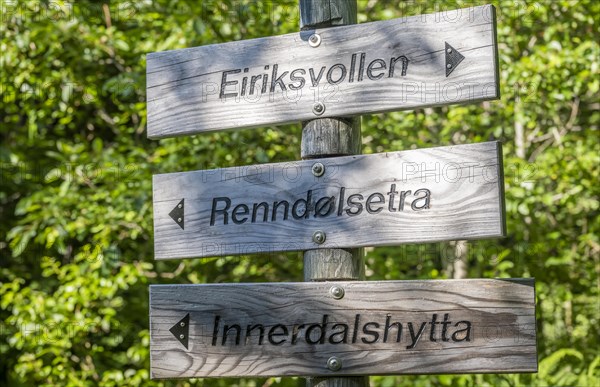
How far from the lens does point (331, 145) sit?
82.8 inches

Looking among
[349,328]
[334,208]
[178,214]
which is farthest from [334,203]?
[178,214]

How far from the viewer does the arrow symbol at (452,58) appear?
194cm

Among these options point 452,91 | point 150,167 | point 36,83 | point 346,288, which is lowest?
point 346,288

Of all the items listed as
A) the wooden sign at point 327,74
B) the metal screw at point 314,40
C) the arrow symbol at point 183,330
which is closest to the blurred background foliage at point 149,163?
the wooden sign at point 327,74

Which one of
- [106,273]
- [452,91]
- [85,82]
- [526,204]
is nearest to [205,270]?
[106,273]

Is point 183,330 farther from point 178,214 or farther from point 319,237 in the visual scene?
point 319,237

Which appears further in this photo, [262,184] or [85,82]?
[85,82]

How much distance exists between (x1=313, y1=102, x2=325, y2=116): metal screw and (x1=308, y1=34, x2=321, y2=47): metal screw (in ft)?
0.54

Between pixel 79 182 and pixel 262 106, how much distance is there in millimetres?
2495

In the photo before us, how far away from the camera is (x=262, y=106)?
6.96 feet

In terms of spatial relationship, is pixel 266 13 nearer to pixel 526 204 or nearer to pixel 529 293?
pixel 526 204

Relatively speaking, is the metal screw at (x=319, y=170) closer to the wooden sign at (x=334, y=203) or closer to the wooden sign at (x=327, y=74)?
the wooden sign at (x=334, y=203)

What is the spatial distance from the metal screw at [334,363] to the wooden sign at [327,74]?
66cm

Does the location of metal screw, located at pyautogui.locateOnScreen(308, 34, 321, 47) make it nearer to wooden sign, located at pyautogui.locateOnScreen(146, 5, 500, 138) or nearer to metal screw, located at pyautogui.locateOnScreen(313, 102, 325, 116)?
wooden sign, located at pyautogui.locateOnScreen(146, 5, 500, 138)
